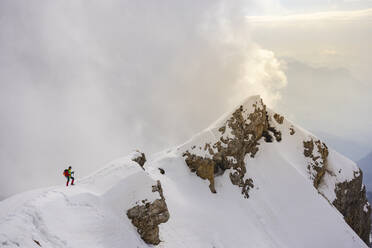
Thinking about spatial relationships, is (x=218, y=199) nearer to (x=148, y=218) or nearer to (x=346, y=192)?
(x=148, y=218)

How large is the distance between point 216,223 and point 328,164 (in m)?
32.3

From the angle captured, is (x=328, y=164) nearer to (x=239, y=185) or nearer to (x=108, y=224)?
(x=239, y=185)

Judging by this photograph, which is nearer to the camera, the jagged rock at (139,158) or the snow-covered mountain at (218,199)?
the snow-covered mountain at (218,199)

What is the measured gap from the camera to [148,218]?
→ 21.3m

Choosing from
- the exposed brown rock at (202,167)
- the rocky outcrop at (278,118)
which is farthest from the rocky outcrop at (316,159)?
the exposed brown rock at (202,167)

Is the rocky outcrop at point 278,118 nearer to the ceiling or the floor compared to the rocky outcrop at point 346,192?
nearer to the ceiling

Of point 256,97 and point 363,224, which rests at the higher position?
point 256,97

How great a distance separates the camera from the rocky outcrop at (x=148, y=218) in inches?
822

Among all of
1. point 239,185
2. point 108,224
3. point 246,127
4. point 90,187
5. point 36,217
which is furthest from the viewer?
point 246,127

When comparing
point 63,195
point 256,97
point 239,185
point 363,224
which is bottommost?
point 363,224

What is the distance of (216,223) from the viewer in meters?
32.2

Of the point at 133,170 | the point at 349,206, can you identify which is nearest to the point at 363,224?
the point at 349,206

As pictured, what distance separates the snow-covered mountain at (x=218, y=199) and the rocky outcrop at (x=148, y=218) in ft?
0.25

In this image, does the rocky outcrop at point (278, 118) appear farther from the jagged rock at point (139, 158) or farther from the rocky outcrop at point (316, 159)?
the jagged rock at point (139, 158)
